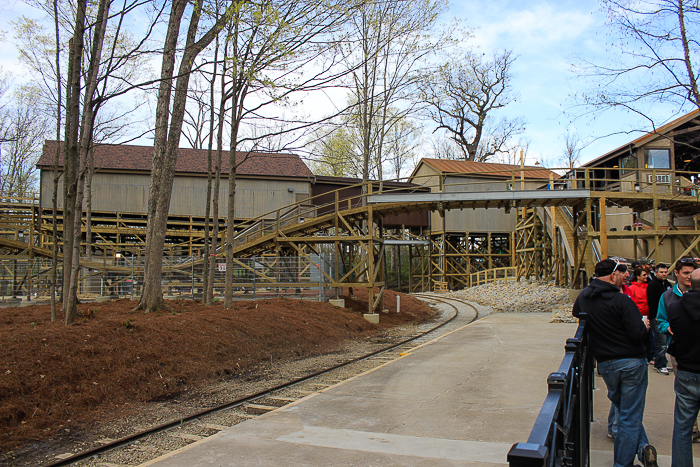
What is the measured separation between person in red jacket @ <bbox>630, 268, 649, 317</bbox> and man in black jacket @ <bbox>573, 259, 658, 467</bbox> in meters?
4.11

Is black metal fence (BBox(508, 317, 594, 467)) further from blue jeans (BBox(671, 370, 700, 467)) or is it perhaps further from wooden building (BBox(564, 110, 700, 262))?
wooden building (BBox(564, 110, 700, 262))

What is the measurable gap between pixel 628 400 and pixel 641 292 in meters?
4.50

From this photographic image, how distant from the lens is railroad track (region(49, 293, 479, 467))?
18.2ft

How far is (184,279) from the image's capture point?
A: 22.6 m

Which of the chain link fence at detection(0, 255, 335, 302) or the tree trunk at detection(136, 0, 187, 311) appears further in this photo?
the chain link fence at detection(0, 255, 335, 302)

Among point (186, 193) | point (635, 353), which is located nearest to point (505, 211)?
point (635, 353)

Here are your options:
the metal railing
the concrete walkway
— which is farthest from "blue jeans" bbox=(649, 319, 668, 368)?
the metal railing

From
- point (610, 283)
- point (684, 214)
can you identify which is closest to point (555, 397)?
point (610, 283)

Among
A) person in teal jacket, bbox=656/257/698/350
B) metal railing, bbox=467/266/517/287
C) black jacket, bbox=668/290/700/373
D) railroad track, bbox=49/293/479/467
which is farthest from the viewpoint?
metal railing, bbox=467/266/517/287

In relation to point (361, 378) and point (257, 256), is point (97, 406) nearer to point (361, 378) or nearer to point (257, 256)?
point (361, 378)

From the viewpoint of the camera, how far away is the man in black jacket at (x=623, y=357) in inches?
175

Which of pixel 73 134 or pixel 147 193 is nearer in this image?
pixel 73 134

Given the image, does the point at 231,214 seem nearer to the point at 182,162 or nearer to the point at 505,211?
the point at 505,211

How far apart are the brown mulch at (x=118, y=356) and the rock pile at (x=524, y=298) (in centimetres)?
1052
